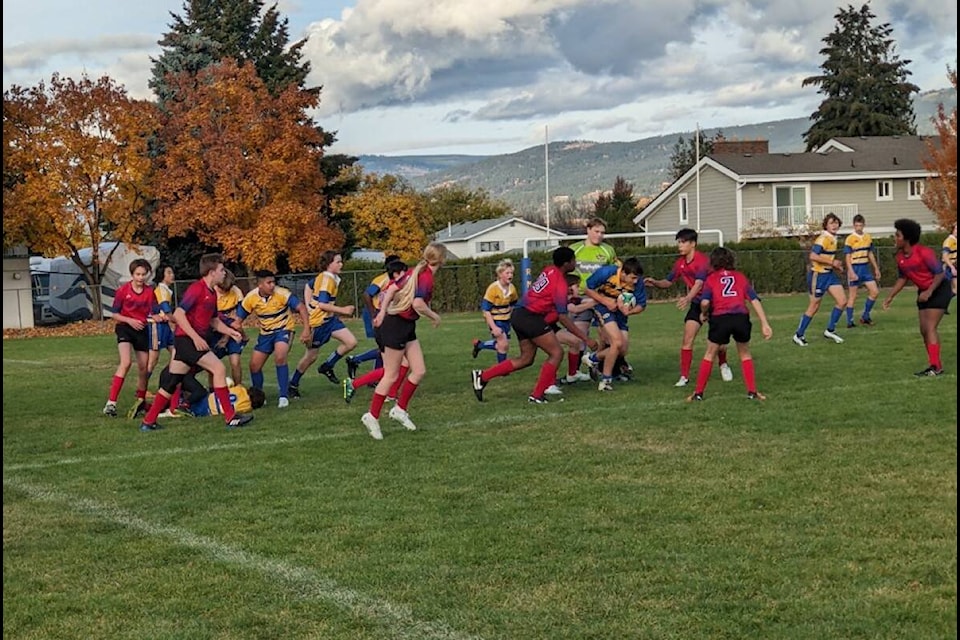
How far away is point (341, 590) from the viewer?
5.54m

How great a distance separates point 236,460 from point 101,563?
326 centimetres

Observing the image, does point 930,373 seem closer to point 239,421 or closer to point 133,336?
point 239,421

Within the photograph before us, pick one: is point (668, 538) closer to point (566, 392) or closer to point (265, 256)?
point (566, 392)

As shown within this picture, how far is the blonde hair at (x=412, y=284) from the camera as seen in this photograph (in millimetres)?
10375

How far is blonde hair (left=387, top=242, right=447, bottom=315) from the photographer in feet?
34.0

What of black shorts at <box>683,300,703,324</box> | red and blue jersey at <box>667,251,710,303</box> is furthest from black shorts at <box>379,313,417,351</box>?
black shorts at <box>683,300,703,324</box>

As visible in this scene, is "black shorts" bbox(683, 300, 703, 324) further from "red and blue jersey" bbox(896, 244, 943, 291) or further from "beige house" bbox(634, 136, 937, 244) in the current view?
"beige house" bbox(634, 136, 937, 244)

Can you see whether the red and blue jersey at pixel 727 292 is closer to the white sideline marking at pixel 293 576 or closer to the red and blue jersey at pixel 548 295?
the red and blue jersey at pixel 548 295

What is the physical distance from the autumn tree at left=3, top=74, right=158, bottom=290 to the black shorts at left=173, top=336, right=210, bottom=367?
25908 millimetres

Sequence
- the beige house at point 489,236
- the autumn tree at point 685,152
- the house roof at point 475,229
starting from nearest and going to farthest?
the autumn tree at point 685,152 < the house roof at point 475,229 < the beige house at point 489,236

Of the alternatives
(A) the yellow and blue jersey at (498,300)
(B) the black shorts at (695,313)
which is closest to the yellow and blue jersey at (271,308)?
(A) the yellow and blue jersey at (498,300)

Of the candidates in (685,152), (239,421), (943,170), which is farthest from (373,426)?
(685,152)

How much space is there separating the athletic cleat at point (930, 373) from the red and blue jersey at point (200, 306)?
8379 mm

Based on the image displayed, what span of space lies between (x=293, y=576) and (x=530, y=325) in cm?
650
